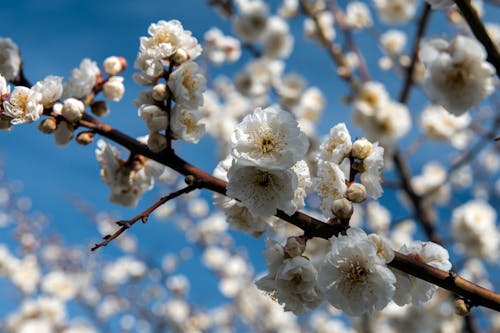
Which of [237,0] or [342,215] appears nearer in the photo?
[342,215]

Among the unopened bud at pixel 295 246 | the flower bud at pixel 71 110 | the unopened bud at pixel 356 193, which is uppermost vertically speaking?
the flower bud at pixel 71 110

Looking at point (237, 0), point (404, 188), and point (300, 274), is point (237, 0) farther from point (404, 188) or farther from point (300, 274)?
point (300, 274)

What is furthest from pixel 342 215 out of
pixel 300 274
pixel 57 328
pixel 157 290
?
pixel 157 290

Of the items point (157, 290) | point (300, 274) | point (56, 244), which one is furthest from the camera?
point (157, 290)

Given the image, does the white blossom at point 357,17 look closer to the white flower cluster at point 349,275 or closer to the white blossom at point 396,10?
the white blossom at point 396,10

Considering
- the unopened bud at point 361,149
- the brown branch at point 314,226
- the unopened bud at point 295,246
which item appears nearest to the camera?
the brown branch at point 314,226

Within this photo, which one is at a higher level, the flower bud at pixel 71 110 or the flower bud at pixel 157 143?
the flower bud at pixel 71 110

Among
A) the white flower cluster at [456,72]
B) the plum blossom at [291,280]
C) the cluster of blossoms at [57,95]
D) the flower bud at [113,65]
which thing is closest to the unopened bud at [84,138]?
the cluster of blossoms at [57,95]
